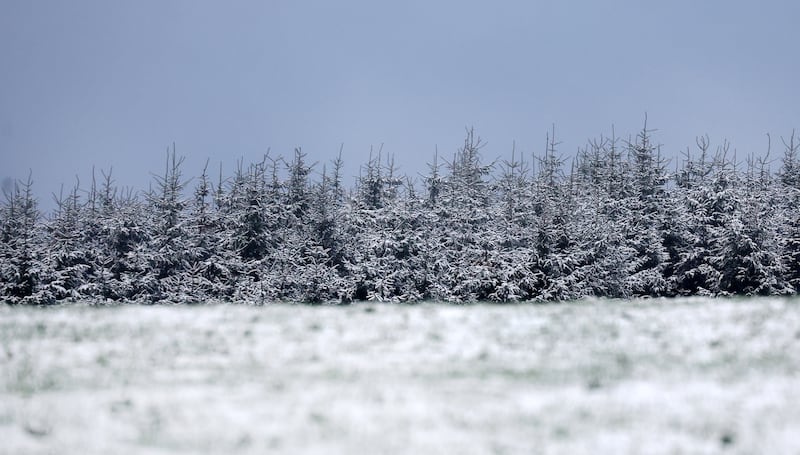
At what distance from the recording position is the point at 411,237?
37.8 m

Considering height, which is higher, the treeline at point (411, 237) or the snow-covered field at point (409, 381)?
the treeline at point (411, 237)

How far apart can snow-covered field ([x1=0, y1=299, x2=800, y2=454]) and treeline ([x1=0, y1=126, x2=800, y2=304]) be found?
22804 millimetres

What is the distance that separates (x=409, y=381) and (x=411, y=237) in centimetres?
2840

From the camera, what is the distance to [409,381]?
370 inches

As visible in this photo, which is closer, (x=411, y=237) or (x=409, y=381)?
(x=409, y=381)

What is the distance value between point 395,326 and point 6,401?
19.8 ft

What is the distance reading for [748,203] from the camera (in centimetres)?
3881

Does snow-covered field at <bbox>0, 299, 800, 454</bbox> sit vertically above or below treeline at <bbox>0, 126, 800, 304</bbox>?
below

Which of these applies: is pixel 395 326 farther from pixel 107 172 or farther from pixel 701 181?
pixel 107 172

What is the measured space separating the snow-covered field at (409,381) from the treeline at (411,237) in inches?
898

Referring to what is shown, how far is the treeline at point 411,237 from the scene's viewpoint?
122ft

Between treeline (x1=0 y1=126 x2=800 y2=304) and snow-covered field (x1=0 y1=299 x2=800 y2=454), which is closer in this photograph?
snow-covered field (x1=0 y1=299 x2=800 y2=454)

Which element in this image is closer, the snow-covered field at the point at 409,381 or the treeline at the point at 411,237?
the snow-covered field at the point at 409,381

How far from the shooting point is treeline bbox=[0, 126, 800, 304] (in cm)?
3706
